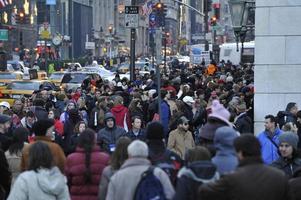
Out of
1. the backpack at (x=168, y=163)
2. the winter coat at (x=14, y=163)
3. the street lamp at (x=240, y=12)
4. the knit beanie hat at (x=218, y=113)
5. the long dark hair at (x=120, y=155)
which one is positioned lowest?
the winter coat at (x=14, y=163)

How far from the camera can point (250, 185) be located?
698 centimetres

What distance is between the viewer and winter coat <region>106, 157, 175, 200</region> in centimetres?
802

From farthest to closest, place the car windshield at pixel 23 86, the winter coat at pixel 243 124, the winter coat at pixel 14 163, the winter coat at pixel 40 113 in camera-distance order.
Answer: the car windshield at pixel 23 86 < the winter coat at pixel 40 113 < the winter coat at pixel 243 124 < the winter coat at pixel 14 163

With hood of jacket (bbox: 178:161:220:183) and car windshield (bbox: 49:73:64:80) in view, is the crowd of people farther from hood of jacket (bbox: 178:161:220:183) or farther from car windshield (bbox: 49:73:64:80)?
car windshield (bbox: 49:73:64:80)

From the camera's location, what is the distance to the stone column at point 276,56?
17.9 metres

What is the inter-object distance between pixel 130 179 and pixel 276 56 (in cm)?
1051

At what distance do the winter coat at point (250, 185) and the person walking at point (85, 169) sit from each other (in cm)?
225

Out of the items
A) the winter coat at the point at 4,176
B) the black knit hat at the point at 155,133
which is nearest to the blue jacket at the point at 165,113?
the winter coat at the point at 4,176

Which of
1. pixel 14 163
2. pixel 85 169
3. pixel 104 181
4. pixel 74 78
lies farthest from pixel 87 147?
pixel 74 78

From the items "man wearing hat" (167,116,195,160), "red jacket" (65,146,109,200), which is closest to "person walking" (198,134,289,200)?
"red jacket" (65,146,109,200)

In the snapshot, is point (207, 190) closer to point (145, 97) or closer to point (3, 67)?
point (145, 97)

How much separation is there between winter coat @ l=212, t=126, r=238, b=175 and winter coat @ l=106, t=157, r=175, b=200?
0.52 metres

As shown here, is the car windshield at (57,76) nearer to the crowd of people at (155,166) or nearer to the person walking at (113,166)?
the crowd of people at (155,166)

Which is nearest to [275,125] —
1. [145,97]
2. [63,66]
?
[145,97]
